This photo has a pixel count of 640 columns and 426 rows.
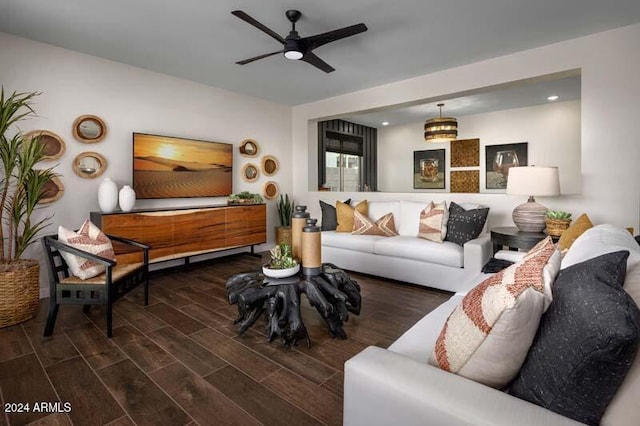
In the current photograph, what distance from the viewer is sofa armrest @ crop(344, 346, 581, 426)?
2.59ft

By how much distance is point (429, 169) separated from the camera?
7.55 m

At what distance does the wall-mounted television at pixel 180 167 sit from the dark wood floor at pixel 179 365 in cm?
164

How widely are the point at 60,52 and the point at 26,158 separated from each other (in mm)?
1492

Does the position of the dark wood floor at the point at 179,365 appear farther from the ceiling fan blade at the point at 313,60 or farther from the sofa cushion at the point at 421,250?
the ceiling fan blade at the point at 313,60

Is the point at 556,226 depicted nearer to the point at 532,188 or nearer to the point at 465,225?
the point at 532,188

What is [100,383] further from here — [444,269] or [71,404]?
[444,269]

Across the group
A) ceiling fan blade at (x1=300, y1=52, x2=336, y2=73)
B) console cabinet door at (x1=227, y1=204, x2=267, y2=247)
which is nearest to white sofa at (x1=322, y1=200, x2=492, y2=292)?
console cabinet door at (x1=227, y1=204, x2=267, y2=247)

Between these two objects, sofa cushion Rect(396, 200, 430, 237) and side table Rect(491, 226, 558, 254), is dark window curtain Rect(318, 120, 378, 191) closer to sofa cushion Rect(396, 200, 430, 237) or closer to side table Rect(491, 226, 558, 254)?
sofa cushion Rect(396, 200, 430, 237)

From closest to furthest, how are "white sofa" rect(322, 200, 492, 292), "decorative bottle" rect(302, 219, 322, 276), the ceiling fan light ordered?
"decorative bottle" rect(302, 219, 322, 276)
the ceiling fan light
"white sofa" rect(322, 200, 492, 292)

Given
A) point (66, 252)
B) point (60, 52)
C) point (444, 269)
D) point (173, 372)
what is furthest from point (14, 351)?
point (444, 269)

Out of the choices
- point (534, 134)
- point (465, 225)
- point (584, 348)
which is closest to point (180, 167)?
point (465, 225)

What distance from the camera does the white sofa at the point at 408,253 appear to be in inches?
134

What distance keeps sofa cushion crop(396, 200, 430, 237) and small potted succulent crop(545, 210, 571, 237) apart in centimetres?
134

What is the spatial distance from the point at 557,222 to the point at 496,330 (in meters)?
2.74
